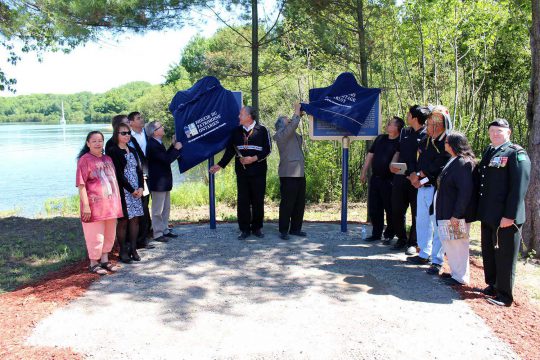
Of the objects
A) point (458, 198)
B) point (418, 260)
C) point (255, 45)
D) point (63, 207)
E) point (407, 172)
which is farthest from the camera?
point (63, 207)

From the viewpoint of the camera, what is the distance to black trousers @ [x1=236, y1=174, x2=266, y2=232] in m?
6.71

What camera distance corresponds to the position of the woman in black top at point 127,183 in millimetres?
5535

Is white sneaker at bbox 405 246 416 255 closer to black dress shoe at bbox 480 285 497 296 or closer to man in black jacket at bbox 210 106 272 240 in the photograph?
black dress shoe at bbox 480 285 497 296

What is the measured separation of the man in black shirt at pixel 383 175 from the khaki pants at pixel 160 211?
2.76 m

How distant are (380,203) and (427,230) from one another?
995 mm

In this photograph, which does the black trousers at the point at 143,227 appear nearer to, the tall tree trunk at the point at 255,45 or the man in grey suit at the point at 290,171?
the man in grey suit at the point at 290,171

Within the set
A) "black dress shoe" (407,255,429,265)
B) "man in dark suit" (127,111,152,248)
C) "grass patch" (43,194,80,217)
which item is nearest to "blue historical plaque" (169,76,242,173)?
"man in dark suit" (127,111,152,248)

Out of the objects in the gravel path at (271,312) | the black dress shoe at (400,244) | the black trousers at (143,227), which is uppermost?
the black trousers at (143,227)

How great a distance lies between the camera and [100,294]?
4758 millimetres

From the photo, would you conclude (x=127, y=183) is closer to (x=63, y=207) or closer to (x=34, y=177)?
(x=63, y=207)

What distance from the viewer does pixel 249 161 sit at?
6523 mm

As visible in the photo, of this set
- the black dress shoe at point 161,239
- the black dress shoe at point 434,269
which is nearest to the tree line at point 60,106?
the black dress shoe at point 161,239

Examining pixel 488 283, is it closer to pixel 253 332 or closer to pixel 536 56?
pixel 253 332

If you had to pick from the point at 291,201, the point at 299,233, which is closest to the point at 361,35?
the point at 291,201
